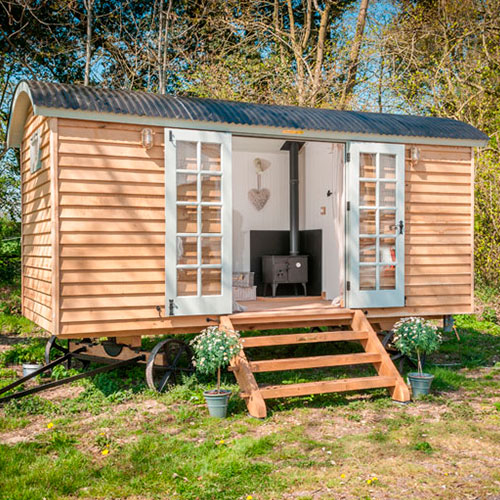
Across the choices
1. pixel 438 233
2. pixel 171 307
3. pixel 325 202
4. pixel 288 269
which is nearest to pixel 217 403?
pixel 171 307

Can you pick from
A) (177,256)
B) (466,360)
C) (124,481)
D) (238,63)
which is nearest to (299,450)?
(124,481)

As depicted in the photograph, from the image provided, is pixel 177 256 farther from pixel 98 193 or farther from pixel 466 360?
pixel 466 360

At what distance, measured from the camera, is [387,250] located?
652 cm

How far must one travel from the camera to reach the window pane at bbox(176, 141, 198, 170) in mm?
5672

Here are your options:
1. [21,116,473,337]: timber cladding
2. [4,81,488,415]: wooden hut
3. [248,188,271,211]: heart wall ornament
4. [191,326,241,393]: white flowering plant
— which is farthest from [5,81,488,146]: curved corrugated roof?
[248,188,271,211]: heart wall ornament

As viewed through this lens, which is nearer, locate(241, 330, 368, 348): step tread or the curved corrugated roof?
the curved corrugated roof

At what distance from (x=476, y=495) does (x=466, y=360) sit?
4163 mm

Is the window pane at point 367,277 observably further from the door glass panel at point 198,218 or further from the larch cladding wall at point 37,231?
the larch cladding wall at point 37,231

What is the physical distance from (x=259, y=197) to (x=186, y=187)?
3.77m

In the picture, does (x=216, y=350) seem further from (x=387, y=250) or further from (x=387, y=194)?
(x=387, y=194)

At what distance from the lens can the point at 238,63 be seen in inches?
499

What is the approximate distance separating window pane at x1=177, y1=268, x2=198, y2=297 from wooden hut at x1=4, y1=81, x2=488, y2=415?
0.01 m

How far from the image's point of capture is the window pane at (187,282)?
5.68 m

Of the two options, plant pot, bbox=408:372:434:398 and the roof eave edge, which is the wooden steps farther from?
the roof eave edge
